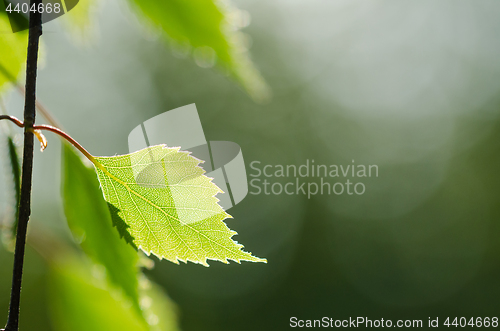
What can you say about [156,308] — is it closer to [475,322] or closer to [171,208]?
[171,208]

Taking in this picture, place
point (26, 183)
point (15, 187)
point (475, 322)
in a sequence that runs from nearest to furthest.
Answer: point (26, 183)
point (15, 187)
point (475, 322)

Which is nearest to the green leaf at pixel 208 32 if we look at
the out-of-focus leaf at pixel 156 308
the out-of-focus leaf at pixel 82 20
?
the out-of-focus leaf at pixel 82 20

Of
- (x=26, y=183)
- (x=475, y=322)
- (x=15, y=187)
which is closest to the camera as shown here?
(x=26, y=183)

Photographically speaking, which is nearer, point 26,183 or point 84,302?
point 26,183

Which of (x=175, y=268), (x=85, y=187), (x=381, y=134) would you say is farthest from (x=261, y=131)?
(x=85, y=187)

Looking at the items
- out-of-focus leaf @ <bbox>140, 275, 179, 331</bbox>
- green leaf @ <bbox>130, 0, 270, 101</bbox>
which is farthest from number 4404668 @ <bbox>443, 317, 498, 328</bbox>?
green leaf @ <bbox>130, 0, 270, 101</bbox>

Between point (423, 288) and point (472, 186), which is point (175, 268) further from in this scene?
point (472, 186)

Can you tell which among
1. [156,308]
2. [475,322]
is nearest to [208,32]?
[156,308]

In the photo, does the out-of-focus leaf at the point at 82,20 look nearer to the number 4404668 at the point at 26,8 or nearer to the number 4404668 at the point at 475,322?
the number 4404668 at the point at 26,8
